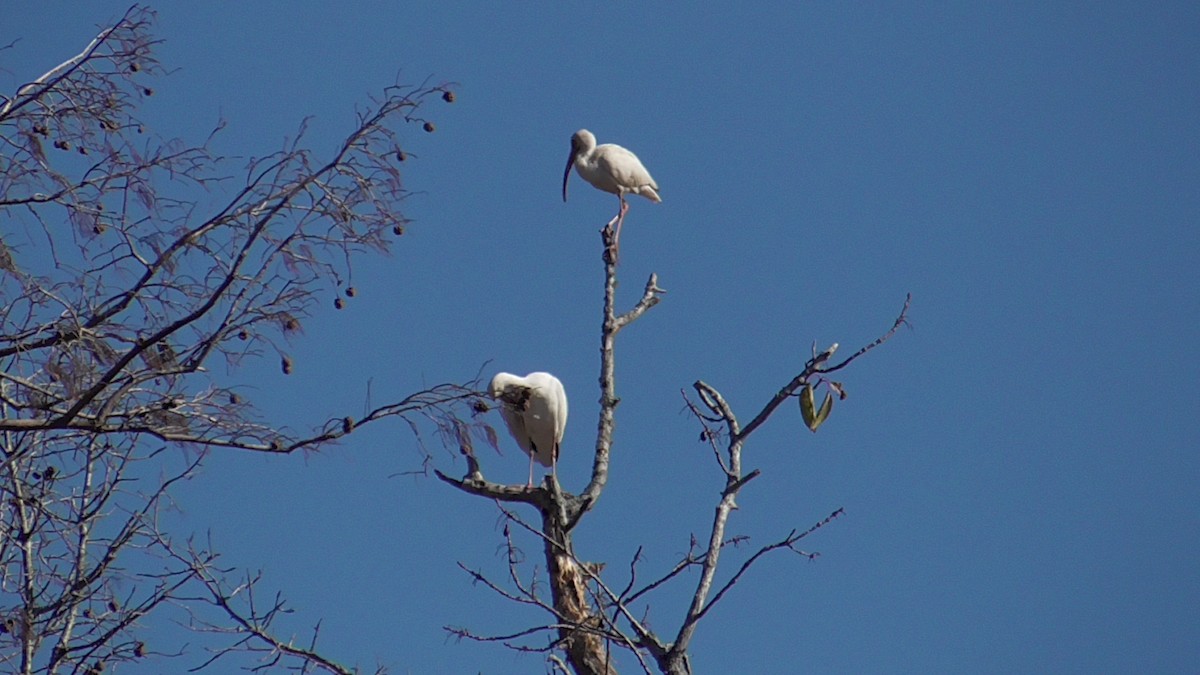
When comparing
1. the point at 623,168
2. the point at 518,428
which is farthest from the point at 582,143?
the point at 518,428

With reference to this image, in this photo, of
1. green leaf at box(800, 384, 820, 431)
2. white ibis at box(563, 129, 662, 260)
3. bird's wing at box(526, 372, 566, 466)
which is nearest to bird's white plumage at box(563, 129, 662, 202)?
white ibis at box(563, 129, 662, 260)

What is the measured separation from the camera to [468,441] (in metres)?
3.74

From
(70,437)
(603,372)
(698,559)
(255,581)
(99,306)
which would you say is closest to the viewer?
(99,306)

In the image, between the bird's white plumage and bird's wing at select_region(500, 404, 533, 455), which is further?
the bird's white plumage

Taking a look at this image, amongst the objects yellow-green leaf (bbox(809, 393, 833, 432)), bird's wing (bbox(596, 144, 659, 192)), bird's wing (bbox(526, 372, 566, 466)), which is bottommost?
yellow-green leaf (bbox(809, 393, 833, 432))

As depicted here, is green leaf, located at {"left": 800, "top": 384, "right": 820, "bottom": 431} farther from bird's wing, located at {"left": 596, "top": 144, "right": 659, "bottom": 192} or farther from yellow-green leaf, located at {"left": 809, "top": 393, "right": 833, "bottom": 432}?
bird's wing, located at {"left": 596, "top": 144, "right": 659, "bottom": 192}

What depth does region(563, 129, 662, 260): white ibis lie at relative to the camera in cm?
1148

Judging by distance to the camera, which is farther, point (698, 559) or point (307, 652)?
point (698, 559)

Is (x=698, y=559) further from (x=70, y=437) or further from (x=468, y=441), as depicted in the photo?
(x=70, y=437)

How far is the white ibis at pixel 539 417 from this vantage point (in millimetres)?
8586

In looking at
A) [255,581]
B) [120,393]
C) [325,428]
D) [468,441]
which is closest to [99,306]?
[120,393]

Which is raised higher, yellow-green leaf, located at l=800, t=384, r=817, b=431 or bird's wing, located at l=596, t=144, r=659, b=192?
bird's wing, located at l=596, t=144, r=659, b=192

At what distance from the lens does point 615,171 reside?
11461 millimetres

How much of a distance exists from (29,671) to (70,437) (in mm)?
Result: 920
